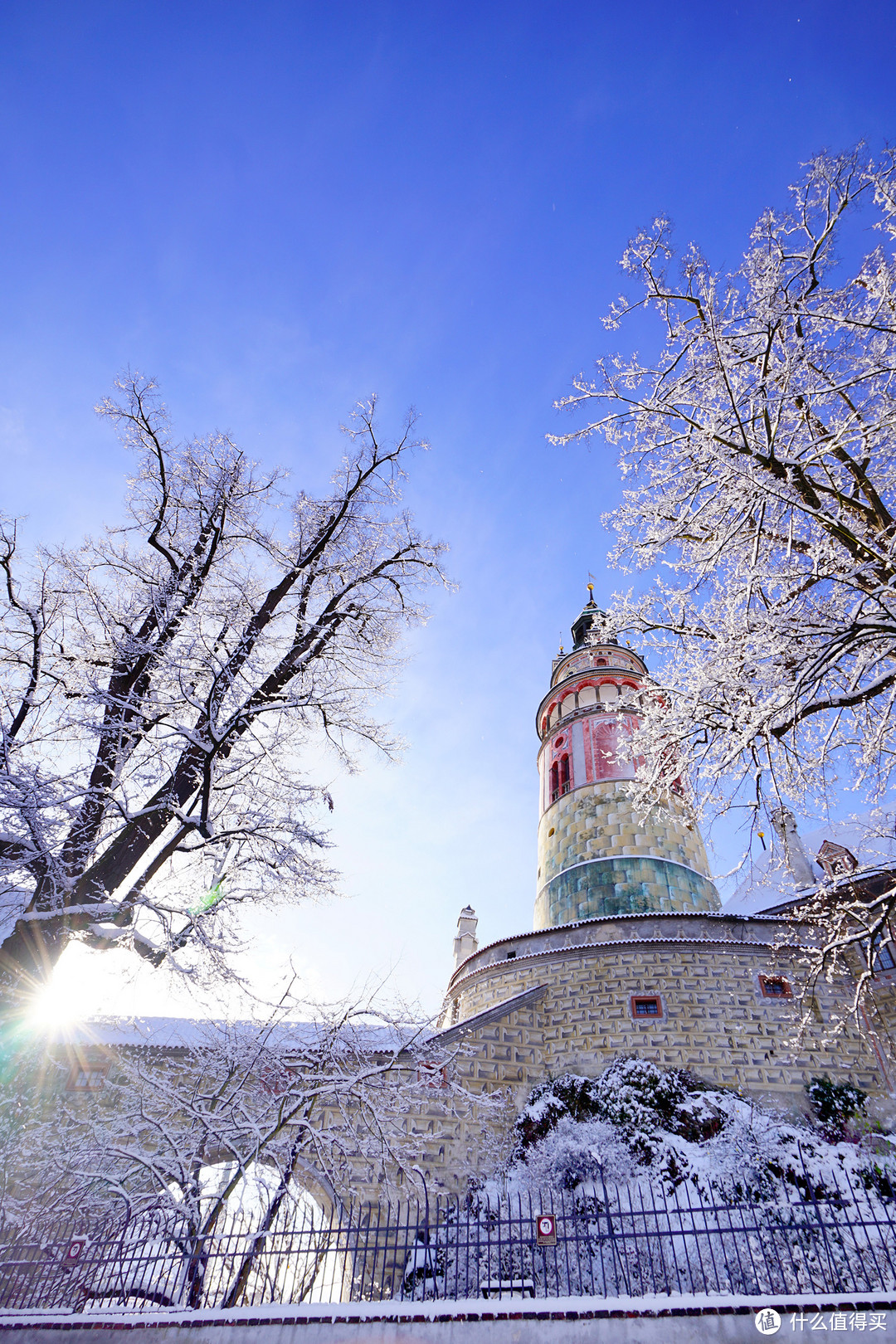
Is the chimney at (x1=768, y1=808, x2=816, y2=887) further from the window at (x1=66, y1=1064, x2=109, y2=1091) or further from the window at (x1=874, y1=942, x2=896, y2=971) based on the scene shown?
the window at (x1=66, y1=1064, x2=109, y2=1091)

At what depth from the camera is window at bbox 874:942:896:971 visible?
46.5 ft

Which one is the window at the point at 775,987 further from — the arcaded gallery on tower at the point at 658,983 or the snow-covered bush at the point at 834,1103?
the snow-covered bush at the point at 834,1103

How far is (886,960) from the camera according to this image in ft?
47.1

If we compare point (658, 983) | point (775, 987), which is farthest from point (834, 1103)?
point (658, 983)

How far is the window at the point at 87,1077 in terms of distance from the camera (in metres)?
13.9

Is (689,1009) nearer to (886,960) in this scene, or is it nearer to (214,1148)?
(886,960)

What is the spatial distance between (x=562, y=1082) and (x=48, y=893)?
1120cm

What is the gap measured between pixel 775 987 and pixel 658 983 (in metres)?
2.39

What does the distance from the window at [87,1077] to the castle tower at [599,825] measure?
1081 centimetres

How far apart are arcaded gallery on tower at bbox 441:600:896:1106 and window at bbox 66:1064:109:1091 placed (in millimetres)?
7052

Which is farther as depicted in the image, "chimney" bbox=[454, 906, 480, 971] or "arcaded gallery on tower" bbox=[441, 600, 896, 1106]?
"chimney" bbox=[454, 906, 480, 971]

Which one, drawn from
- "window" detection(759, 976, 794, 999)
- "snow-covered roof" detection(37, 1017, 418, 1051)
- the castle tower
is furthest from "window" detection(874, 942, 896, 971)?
"snow-covered roof" detection(37, 1017, 418, 1051)

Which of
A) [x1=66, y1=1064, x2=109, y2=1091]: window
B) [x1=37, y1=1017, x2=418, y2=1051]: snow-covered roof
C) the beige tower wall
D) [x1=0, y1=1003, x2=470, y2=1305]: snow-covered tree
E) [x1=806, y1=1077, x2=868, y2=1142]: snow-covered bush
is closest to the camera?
[x1=0, y1=1003, x2=470, y2=1305]: snow-covered tree

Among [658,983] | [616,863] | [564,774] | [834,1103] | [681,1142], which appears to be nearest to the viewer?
[681,1142]
